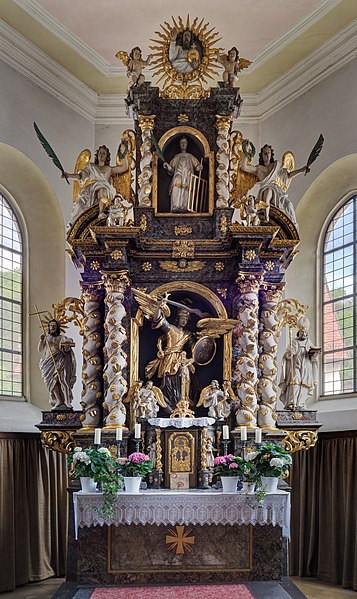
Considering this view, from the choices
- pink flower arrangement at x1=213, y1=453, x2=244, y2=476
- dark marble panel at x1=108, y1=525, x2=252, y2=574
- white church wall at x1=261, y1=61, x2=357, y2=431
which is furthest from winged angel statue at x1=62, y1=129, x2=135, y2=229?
dark marble panel at x1=108, y1=525, x2=252, y2=574

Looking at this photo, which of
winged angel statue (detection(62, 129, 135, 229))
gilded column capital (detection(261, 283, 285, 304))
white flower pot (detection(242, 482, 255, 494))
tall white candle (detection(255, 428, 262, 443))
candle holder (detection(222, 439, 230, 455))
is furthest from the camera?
winged angel statue (detection(62, 129, 135, 229))

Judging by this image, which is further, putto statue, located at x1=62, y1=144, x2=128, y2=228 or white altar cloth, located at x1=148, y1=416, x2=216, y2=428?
putto statue, located at x1=62, y1=144, x2=128, y2=228

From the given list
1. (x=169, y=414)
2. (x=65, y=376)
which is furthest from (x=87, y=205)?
(x=169, y=414)

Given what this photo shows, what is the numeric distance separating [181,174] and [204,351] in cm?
255

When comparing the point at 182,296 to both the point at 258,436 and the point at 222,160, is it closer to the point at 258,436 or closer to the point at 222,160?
the point at 222,160

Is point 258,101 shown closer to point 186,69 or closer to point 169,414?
point 186,69

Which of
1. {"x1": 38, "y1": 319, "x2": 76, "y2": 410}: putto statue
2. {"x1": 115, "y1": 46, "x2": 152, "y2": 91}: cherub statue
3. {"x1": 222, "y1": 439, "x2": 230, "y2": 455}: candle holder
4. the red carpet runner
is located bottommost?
the red carpet runner

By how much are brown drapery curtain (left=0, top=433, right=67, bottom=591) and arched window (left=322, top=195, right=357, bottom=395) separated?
474cm

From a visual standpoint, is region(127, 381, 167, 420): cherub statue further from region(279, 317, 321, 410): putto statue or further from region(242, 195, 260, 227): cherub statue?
region(242, 195, 260, 227): cherub statue

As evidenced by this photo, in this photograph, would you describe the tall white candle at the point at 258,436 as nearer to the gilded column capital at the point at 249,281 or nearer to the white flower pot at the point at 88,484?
the gilded column capital at the point at 249,281

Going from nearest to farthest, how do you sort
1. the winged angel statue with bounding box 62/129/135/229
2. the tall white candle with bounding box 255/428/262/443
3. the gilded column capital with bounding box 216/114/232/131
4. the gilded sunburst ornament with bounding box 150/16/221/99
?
the tall white candle with bounding box 255/428/262/443
the winged angel statue with bounding box 62/129/135/229
the gilded column capital with bounding box 216/114/232/131
the gilded sunburst ornament with bounding box 150/16/221/99

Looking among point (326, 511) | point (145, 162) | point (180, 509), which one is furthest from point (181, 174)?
point (326, 511)

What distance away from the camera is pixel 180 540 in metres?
Answer: 9.72

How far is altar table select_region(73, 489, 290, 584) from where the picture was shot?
31.4 feet
